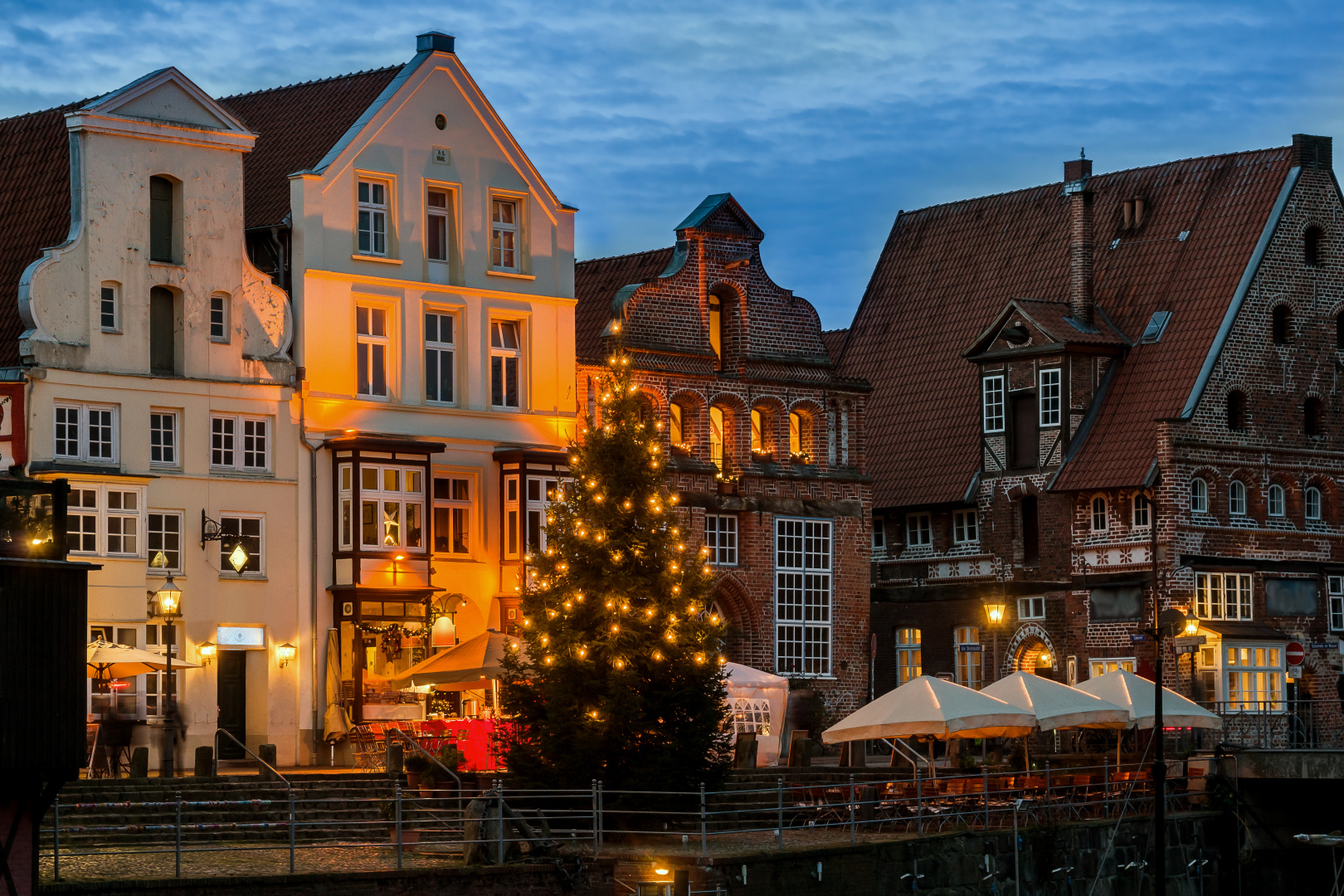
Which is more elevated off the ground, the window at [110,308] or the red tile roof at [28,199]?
the red tile roof at [28,199]

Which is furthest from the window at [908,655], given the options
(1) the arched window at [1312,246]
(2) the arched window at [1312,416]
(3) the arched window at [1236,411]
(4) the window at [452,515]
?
(4) the window at [452,515]

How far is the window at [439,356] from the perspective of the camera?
45.6 meters

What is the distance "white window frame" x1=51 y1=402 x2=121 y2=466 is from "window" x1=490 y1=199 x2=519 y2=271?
875cm

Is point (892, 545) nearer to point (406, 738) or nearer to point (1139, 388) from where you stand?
point (1139, 388)

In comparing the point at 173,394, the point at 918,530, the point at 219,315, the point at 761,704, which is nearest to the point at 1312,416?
the point at 918,530

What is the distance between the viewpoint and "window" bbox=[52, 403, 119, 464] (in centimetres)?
4044

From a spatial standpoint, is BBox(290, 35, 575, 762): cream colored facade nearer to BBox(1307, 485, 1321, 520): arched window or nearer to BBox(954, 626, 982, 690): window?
BBox(954, 626, 982, 690): window

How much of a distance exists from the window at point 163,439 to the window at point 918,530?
70.1ft

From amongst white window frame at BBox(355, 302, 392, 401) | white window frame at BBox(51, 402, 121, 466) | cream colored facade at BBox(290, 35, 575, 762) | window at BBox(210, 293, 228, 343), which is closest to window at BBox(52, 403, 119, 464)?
white window frame at BBox(51, 402, 121, 466)

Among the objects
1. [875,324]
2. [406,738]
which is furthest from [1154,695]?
[875,324]

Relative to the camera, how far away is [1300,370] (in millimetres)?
54562

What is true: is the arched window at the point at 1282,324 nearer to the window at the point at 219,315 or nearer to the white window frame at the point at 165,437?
the window at the point at 219,315

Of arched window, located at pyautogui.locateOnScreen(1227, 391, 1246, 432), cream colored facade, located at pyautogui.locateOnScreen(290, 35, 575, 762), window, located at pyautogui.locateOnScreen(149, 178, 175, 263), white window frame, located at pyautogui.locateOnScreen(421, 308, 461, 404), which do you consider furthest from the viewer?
arched window, located at pyautogui.locateOnScreen(1227, 391, 1246, 432)

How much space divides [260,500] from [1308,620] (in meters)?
23.8
